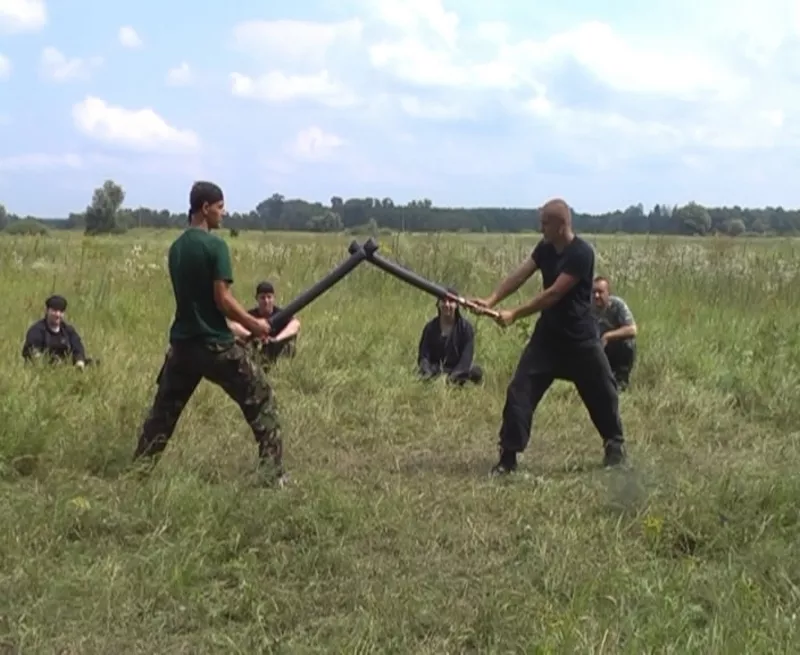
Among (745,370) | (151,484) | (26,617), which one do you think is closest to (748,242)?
(745,370)

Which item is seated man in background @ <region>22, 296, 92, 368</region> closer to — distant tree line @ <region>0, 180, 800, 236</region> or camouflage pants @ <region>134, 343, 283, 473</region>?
camouflage pants @ <region>134, 343, 283, 473</region>

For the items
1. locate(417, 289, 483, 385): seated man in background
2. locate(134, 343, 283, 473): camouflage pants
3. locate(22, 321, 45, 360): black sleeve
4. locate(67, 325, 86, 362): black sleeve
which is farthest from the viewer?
locate(417, 289, 483, 385): seated man in background

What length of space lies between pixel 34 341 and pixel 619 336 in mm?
5079

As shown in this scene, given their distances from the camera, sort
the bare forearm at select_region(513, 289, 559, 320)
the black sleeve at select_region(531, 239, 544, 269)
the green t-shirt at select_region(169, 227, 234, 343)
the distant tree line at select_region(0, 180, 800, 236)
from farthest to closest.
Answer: the distant tree line at select_region(0, 180, 800, 236), the black sleeve at select_region(531, 239, 544, 269), the bare forearm at select_region(513, 289, 559, 320), the green t-shirt at select_region(169, 227, 234, 343)

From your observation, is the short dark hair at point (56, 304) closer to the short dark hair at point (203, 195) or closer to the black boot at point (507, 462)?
the short dark hair at point (203, 195)

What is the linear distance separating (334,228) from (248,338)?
711 inches

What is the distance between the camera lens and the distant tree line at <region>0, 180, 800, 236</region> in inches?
756

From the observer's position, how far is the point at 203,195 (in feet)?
19.2

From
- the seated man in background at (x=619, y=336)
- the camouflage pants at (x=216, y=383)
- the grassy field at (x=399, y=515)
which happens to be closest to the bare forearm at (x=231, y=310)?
the camouflage pants at (x=216, y=383)

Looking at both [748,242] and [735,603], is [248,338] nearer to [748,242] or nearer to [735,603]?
[735,603]

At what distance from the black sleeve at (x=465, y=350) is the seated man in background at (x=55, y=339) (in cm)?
317

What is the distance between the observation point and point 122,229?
78.4 feet

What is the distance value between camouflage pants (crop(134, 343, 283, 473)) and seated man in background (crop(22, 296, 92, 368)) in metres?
3.25

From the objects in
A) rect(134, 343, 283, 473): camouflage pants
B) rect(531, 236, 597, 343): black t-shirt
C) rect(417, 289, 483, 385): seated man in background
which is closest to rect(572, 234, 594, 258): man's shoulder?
rect(531, 236, 597, 343): black t-shirt
